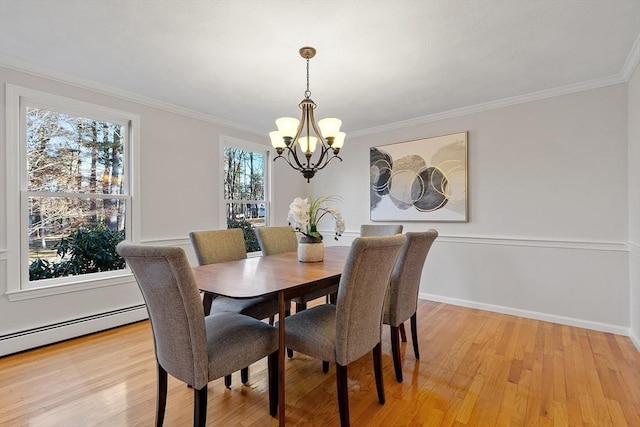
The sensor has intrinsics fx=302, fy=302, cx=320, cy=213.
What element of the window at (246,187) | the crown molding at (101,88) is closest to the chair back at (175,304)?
the crown molding at (101,88)

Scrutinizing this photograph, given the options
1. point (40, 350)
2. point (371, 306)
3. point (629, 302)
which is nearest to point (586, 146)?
point (629, 302)

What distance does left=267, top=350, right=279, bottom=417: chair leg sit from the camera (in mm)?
1683

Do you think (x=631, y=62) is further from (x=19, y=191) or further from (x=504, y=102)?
(x=19, y=191)

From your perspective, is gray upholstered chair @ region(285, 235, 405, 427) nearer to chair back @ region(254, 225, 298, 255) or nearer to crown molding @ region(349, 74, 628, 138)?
chair back @ region(254, 225, 298, 255)

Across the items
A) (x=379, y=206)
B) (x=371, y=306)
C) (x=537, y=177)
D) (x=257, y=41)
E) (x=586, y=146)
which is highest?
(x=257, y=41)

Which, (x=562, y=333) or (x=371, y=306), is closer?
(x=371, y=306)

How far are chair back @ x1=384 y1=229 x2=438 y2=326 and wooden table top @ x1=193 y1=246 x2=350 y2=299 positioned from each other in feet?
1.34

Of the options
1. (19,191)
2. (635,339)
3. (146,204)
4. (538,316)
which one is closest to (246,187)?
(146,204)

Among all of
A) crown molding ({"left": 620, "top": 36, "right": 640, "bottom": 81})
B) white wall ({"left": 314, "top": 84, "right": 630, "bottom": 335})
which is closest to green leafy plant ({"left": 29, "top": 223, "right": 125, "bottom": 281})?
white wall ({"left": 314, "top": 84, "right": 630, "bottom": 335})

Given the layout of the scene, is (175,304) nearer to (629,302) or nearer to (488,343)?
(488,343)

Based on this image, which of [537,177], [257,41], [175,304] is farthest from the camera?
[537,177]

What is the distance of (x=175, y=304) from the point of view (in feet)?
4.24

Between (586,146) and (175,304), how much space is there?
3.73m

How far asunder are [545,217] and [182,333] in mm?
3489
